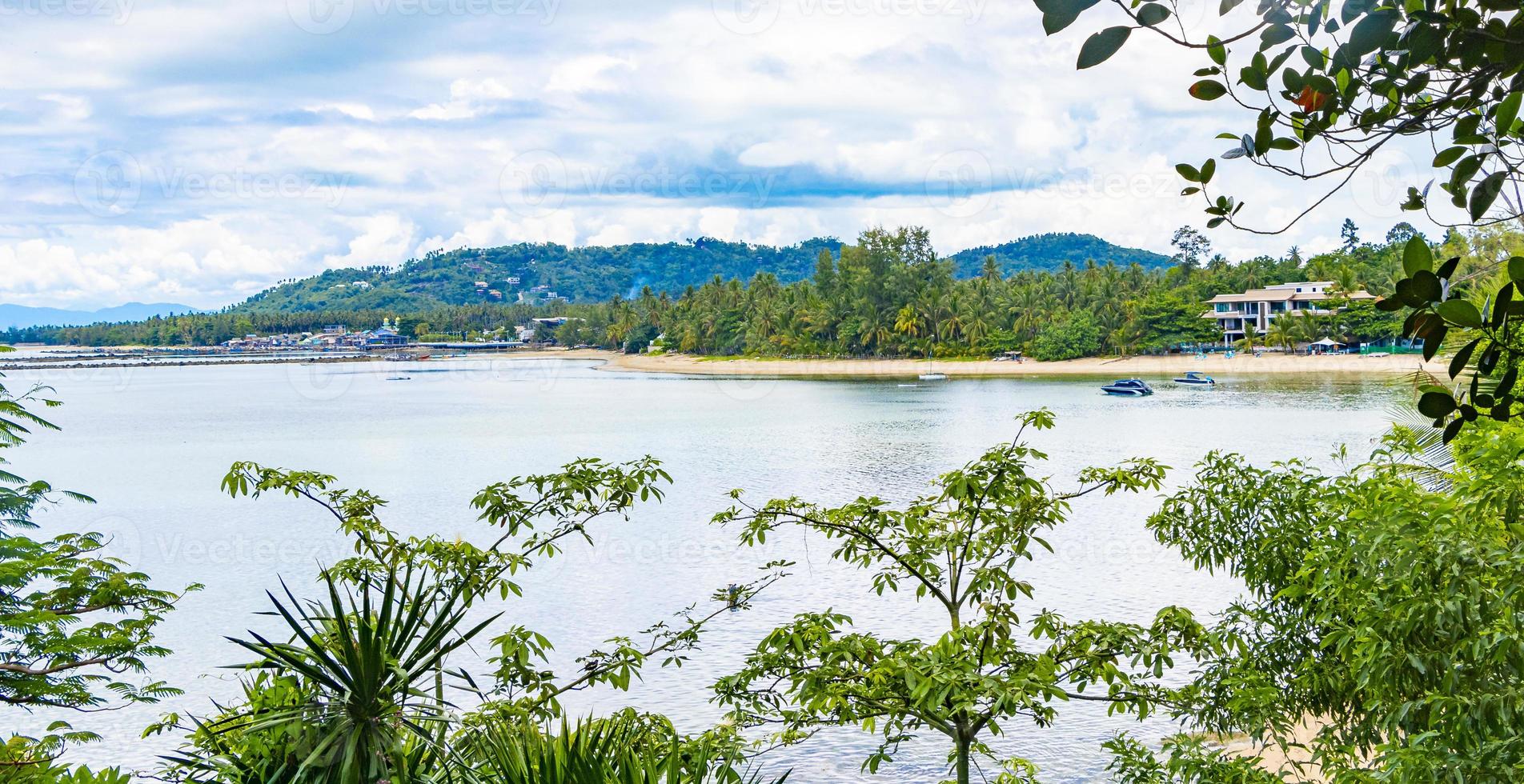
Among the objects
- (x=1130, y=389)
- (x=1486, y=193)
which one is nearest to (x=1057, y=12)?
(x=1486, y=193)

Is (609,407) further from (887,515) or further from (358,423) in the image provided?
(887,515)

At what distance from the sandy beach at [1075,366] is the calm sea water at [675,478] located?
4.32 meters

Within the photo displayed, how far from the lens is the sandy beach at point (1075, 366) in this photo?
212ft

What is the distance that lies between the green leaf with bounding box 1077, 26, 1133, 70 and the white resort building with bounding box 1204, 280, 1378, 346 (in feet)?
261

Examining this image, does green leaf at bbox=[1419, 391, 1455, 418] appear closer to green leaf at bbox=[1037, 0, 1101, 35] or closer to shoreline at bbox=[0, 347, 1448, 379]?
green leaf at bbox=[1037, 0, 1101, 35]

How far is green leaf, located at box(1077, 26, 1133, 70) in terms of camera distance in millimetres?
1661

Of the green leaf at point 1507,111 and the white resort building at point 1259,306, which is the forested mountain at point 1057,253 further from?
→ the green leaf at point 1507,111

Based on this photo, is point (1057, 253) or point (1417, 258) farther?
point (1057, 253)

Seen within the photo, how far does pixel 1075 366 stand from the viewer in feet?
250

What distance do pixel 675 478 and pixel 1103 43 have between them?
29805mm

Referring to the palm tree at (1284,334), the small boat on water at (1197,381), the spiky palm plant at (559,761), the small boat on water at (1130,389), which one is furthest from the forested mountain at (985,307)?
the spiky palm plant at (559,761)

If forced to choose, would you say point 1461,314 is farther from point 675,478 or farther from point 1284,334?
point 1284,334

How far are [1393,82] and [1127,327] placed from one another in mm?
79583

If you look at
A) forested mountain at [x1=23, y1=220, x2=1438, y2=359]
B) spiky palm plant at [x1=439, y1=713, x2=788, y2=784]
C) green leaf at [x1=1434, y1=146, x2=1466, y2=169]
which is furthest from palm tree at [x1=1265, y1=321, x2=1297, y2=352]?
green leaf at [x1=1434, y1=146, x2=1466, y2=169]
